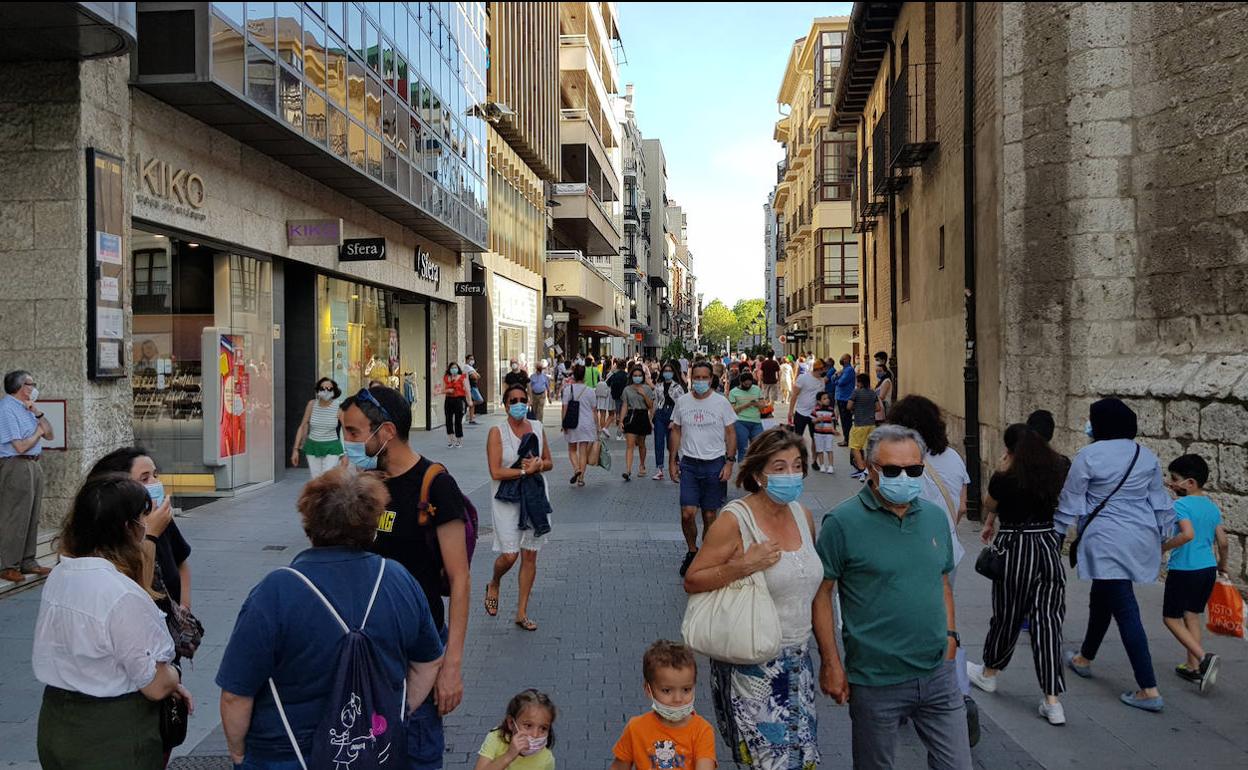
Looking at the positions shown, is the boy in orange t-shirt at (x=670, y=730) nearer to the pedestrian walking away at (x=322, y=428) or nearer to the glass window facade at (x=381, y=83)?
the pedestrian walking away at (x=322, y=428)

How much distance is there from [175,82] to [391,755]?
9611 mm

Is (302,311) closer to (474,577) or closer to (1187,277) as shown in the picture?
(474,577)

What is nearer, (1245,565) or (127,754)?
(127,754)

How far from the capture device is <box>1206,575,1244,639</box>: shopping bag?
6152 mm

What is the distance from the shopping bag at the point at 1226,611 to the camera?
6.15 meters

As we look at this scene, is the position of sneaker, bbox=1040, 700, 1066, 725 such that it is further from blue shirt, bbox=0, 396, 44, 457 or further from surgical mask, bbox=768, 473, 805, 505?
blue shirt, bbox=0, 396, 44, 457

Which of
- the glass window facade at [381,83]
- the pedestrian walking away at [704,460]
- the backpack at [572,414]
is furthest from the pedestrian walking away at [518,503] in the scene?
the backpack at [572,414]

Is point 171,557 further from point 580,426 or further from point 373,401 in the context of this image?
point 580,426

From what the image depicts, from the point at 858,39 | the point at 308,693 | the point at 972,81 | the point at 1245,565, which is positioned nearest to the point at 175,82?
the point at 972,81

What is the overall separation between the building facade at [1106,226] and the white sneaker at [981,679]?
128 inches

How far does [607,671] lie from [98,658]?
3.60m

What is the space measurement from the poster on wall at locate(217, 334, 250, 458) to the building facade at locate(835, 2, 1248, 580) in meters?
9.25

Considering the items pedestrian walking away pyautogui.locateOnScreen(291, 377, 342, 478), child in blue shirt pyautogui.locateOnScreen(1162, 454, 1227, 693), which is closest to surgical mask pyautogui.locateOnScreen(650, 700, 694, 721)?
child in blue shirt pyautogui.locateOnScreen(1162, 454, 1227, 693)

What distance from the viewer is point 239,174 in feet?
44.8
